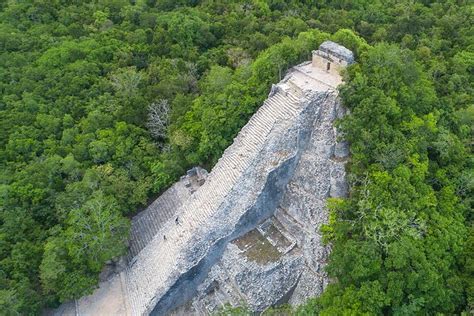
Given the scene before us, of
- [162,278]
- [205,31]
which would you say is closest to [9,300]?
[162,278]

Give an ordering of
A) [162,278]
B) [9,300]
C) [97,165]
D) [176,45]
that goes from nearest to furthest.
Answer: [9,300] < [162,278] < [97,165] < [176,45]

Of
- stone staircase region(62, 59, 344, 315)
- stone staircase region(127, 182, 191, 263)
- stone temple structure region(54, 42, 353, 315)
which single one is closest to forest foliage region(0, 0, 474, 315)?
stone staircase region(127, 182, 191, 263)

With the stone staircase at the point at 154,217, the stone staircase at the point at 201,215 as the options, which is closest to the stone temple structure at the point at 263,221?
the stone staircase at the point at 201,215

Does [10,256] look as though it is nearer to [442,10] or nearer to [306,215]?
[306,215]

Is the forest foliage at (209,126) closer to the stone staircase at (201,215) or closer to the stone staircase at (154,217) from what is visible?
the stone staircase at (154,217)

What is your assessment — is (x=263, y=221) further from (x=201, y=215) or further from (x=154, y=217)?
(x=154, y=217)

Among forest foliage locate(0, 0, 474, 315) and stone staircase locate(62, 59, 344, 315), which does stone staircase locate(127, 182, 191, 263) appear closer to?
stone staircase locate(62, 59, 344, 315)
